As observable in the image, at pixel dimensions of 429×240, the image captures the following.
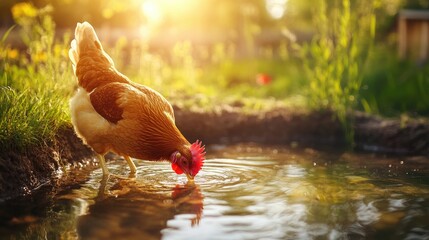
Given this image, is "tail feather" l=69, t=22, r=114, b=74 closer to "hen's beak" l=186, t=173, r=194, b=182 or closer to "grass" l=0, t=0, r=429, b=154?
"grass" l=0, t=0, r=429, b=154

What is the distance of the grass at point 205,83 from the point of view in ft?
16.3

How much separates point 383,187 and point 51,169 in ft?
10.1

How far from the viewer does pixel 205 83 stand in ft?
43.0

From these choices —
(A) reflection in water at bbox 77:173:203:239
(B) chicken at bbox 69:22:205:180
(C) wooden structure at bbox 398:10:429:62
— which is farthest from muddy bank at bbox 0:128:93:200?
(C) wooden structure at bbox 398:10:429:62

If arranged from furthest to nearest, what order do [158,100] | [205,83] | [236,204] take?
[205,83]
[158,100]
[236,204]

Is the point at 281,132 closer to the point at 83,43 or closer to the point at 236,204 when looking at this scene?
the point at 83,43

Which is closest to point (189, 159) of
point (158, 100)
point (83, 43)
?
point (158, 100)

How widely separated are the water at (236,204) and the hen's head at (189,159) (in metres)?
0.16

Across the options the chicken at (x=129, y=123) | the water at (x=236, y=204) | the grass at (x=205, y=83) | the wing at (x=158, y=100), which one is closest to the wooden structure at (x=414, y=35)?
the grass at (x=205, y=83)

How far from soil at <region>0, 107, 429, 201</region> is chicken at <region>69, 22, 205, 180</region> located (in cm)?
58

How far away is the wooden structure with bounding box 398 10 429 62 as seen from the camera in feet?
42.5

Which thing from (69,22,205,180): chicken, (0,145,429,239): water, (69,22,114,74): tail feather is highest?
(69,22,114,74): tail feather

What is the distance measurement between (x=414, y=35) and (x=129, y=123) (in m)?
10.4

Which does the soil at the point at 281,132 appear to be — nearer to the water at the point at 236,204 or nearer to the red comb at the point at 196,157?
the water at the point at 236,204
